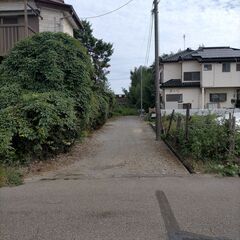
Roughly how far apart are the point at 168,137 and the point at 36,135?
741cm

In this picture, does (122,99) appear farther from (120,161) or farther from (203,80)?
(120,161)

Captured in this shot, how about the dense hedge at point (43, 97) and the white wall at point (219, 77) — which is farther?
the white wall at point (219, 77)

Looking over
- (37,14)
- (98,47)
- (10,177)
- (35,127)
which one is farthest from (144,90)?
(10,177)

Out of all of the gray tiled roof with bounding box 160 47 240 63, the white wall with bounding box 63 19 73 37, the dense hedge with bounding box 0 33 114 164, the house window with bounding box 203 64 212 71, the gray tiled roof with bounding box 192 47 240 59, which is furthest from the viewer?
the house window with bounding box 203 64 212 71

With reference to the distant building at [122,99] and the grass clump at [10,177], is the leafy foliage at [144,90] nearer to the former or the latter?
the distant building at [122,99]

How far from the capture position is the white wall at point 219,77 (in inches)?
1550

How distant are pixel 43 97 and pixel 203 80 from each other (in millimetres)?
30228

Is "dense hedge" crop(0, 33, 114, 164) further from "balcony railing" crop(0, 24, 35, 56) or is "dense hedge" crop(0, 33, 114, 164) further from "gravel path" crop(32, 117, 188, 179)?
"balcony railing" crop(0, 24, 35, 56)

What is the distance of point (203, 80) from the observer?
130ft

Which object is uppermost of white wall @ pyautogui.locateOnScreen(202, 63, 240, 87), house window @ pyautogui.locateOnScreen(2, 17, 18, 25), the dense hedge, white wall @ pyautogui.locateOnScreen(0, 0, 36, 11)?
white wall @ pyautogui.locateOnScreen(0, 0, 36, 11)

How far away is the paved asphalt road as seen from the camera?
5.45m

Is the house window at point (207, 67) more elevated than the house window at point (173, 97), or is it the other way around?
the house window at point (207, 67)

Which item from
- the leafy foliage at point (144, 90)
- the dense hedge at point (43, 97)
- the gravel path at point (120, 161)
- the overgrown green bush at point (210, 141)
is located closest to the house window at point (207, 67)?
the leafy foliage at point (144, 90)

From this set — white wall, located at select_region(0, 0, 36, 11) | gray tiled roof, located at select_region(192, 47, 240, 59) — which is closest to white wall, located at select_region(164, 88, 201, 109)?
gray tiled roof, located at select_region(192, 47, 240, 59)
